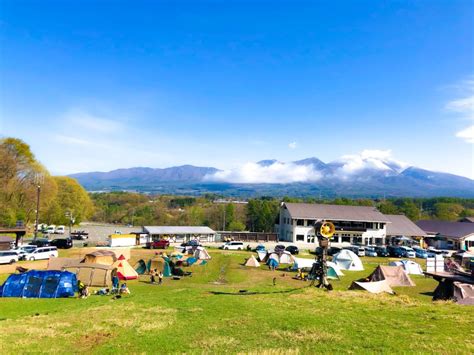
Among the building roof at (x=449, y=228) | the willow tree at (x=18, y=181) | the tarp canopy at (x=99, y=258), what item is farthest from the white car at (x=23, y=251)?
the building roof at (x=449, y=228)

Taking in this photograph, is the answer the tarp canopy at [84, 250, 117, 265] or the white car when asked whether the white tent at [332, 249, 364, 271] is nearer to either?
the tarp canopy at [84, 250, 117, 265]

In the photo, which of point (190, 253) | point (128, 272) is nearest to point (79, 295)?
point (128, 272)

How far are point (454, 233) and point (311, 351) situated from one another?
61.9 m

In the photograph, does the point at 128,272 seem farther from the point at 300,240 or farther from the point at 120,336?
the point at 300,240

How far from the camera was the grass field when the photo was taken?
12242mm

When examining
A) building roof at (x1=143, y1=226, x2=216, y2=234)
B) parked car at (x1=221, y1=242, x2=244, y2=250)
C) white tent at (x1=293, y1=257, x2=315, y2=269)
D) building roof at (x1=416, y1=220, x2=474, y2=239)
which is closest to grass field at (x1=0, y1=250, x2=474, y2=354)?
white tent at (x1=293, y1=257, x2=315, y2=269)

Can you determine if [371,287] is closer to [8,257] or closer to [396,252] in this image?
[396,252]

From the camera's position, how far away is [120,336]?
1342 cm

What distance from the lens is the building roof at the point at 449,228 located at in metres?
61.6

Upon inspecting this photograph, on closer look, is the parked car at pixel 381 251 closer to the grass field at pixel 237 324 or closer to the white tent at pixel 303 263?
the white tent at pixel 303 263

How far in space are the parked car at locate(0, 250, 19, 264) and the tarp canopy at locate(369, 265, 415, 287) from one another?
30.3m

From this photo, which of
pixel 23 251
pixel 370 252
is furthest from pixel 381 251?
pixel 23 251

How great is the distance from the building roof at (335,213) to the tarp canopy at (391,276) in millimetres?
33340

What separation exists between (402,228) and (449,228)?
27.3ft
